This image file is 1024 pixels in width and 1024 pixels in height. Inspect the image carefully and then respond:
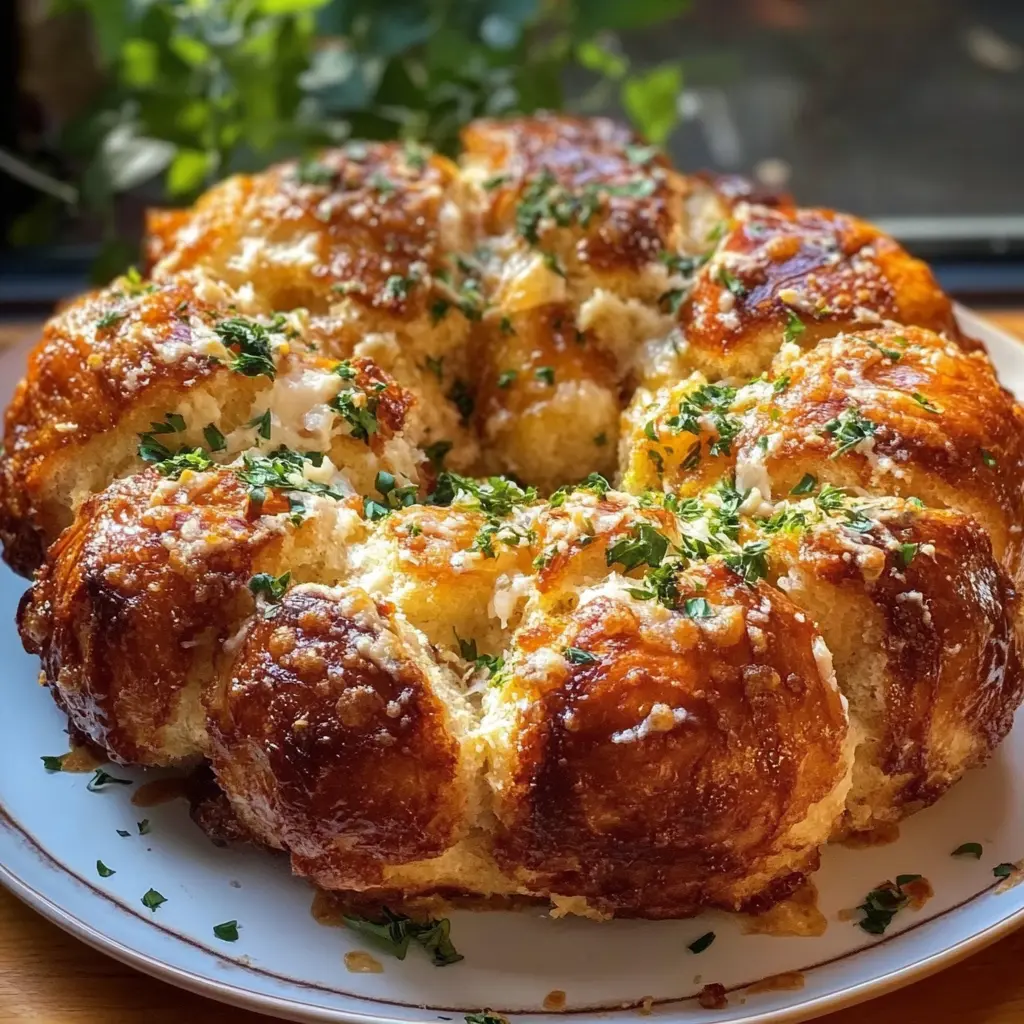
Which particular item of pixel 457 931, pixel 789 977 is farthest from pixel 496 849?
pixel 789 977


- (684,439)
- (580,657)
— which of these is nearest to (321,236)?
(684,439)

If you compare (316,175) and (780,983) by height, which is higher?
(316,175)

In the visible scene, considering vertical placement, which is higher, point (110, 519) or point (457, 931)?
point (110, 519)

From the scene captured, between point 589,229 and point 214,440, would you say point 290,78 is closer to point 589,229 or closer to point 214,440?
point 589,229

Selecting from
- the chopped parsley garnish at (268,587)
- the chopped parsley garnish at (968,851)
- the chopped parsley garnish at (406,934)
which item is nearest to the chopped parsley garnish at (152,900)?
the chopped parsley garnish at (406,934)

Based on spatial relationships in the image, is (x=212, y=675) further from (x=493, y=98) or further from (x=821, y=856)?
(x=493, y=98)

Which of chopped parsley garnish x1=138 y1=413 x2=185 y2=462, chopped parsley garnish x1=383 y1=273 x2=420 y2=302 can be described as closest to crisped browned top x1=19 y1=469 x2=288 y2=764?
chopped parsley garnish x1=138 y1=413 x2=185 y2=462
